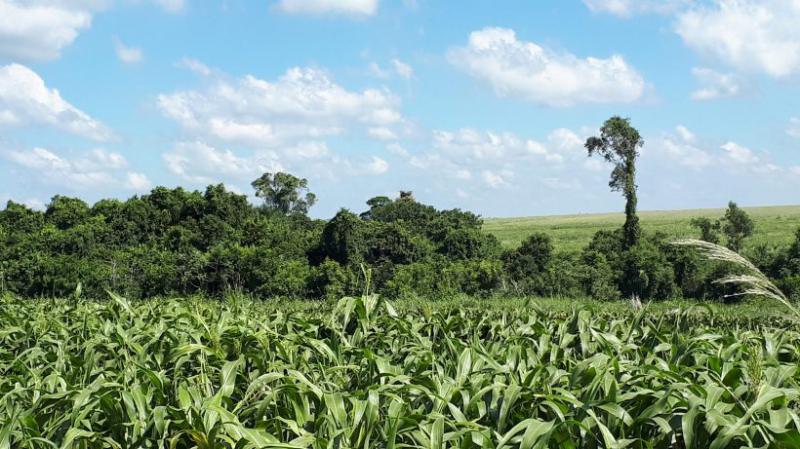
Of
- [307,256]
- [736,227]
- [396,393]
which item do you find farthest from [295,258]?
[396,393]

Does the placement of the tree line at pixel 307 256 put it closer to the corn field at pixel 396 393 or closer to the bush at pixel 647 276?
the bush at pixel 647 276

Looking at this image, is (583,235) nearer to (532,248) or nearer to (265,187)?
(265,187)

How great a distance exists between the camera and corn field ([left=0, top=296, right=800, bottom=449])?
2.10 metres

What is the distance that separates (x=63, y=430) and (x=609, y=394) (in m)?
1.85

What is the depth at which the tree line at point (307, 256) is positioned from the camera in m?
22.4

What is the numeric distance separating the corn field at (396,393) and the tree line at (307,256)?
16721 mm

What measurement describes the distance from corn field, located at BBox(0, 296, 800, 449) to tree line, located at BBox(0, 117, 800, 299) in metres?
16.7

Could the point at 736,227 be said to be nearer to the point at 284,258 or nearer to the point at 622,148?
the point at 622,148

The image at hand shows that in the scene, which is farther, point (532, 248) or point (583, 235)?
point (583, 235)

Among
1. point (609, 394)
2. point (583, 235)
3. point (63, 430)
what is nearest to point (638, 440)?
point (609, 394)

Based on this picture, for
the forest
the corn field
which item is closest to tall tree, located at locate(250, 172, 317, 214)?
the forest

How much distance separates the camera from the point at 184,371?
335 cm

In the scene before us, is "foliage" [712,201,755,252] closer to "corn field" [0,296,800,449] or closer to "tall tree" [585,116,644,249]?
"tall tree" [585,116,644,249]

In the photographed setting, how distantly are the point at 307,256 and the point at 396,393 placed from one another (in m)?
24.9
